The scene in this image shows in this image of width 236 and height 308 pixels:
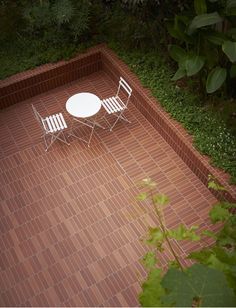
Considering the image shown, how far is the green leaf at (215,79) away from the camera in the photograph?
5539mm

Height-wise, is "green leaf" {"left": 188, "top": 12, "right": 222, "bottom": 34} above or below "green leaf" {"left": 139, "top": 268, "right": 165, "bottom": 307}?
above

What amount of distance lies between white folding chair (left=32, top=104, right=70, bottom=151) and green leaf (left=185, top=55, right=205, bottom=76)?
84.1 inches

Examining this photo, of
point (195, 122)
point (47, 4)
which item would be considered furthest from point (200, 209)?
point (47, 4)

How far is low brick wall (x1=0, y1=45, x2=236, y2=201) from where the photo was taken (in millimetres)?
5891

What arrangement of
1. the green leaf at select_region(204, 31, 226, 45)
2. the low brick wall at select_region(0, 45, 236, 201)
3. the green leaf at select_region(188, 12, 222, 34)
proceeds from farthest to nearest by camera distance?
1. the low brick wall at select_region(0, 45, 236, 201)
2. the green leaf at select_region(204, 31, 226, 45)
3. the green leaf at select_region(188, 12, 222, 34)

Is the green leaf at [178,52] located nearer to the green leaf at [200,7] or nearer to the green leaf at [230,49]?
the green leaf at [200,7]

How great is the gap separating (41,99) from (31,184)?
1.97 metres

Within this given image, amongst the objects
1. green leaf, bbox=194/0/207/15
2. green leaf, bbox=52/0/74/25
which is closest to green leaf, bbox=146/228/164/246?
green leaf, bbox=194/0/207/15

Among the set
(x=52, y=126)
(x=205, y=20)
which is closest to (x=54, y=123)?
(x=52, y=126)

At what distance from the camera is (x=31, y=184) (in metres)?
5.96

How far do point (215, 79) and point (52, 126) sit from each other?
2.66 metres

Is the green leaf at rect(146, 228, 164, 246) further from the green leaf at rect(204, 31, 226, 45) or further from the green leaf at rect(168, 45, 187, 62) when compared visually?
the green leaf at rect(168, 45, 187, 62)

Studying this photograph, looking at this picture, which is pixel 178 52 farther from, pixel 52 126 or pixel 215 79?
pixel 52 126

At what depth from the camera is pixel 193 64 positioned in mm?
5582
